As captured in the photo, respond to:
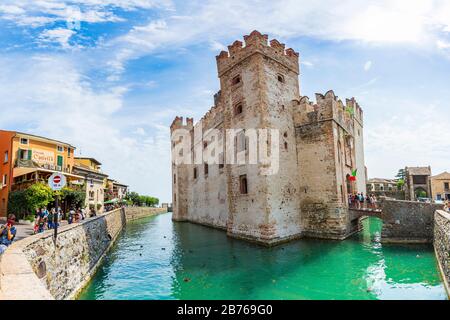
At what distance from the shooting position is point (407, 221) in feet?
54.0

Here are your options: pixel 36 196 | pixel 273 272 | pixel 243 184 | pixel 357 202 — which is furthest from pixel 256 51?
pixel 36 196

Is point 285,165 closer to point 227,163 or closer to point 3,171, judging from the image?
point 227,163

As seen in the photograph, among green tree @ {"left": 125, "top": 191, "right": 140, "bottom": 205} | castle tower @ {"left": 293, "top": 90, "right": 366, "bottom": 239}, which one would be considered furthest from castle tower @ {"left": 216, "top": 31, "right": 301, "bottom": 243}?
green tree @ {"left": 125, "top": 191, "right": 140, "bottom": 205}

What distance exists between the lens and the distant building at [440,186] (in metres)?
46.7

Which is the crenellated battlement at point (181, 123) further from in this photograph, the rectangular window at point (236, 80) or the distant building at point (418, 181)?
the distant building at point (418, 181)

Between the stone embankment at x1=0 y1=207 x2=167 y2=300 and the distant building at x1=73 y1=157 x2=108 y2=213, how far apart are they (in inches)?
697

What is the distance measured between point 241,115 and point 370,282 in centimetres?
1265

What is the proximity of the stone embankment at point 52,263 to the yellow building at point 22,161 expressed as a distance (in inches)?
430

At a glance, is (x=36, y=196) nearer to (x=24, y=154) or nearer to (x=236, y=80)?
(x=24, y=154)

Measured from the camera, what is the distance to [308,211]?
64.1ft

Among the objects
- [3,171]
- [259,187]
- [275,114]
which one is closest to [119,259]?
[259,187]

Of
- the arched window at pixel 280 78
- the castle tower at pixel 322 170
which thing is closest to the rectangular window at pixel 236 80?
the arched window at pixel 280 78

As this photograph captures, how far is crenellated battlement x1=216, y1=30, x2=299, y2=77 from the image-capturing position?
18.9 m

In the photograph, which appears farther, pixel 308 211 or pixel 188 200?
pixel 188 200
